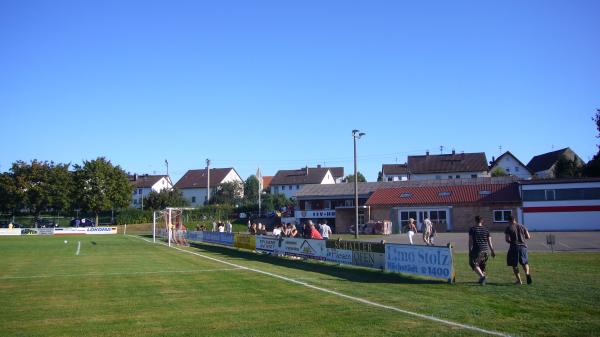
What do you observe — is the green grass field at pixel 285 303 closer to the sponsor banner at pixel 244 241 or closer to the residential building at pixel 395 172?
the sponsor banner at pixel 244 241

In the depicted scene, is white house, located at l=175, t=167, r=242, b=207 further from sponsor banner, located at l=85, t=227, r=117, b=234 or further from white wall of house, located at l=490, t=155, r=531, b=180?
white wall of house, located at l=490, t=155, r=531, b=180

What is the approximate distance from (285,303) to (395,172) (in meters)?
92.7

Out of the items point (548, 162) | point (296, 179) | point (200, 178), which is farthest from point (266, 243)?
point (200, 178)

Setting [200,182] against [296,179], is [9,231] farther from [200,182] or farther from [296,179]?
[296,179]

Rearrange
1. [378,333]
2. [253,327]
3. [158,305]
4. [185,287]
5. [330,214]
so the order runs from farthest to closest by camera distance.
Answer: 1. [330,214]
2. [185,287]
3. [158,305]
4. [253,327]
5. [378,333]

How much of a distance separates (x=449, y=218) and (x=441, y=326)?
4342 centimetres

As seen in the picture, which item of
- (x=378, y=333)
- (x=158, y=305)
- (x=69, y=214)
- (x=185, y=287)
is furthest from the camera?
(x=69, y=214)

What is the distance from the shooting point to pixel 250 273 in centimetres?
1683

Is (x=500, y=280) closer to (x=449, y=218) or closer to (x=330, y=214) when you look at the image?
(x=449, y=218)

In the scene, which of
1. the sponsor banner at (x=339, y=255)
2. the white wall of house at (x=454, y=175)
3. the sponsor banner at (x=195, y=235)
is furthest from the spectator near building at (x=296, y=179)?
the sponsor banner at (x=339, y=255)

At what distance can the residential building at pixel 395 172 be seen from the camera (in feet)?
331

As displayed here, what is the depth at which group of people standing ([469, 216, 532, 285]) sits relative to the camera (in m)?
13.2

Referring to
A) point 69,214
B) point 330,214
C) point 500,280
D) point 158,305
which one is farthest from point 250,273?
point 69,214

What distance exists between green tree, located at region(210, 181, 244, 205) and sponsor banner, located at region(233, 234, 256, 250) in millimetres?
59929
